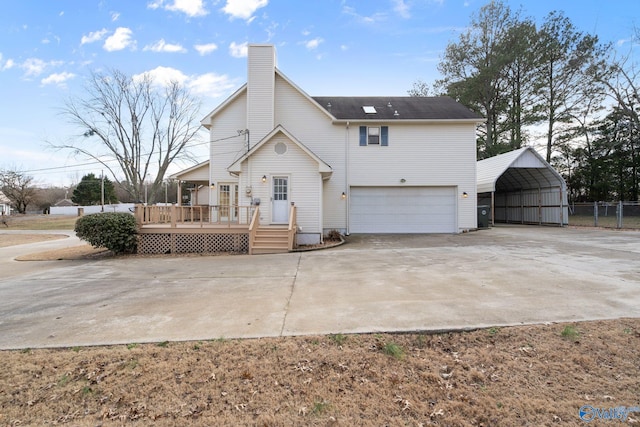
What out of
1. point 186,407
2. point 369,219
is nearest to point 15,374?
point 186,407

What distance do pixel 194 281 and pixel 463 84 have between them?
2841 cm

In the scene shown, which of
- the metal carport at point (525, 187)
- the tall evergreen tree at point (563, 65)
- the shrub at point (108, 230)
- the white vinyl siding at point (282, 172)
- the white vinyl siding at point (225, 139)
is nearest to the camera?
the shrub at point (108, 230)

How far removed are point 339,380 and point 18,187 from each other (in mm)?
54944

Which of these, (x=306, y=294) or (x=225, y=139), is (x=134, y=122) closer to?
(x=225, y=139)

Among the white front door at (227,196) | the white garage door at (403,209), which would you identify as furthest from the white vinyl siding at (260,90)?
the white garage door at (403,209)

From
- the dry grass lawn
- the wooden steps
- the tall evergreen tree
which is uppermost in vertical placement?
the tall evergreen tree

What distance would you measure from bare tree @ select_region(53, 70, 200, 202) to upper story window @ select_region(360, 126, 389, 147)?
15.9m

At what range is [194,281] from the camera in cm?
682

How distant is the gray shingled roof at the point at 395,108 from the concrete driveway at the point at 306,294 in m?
8.67

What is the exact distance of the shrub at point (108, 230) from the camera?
10523 millimetres

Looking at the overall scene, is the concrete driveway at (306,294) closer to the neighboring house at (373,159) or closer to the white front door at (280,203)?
the white front door at (280,203)

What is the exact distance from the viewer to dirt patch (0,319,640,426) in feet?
7.85

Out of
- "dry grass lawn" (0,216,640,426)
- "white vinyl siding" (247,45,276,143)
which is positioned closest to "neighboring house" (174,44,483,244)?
"white vinyl siding" (247,45,276,143)

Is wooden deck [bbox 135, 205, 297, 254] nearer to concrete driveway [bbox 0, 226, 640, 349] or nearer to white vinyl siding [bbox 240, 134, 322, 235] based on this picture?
white vinyl siding [bbox 240, 134, 322, 235]
